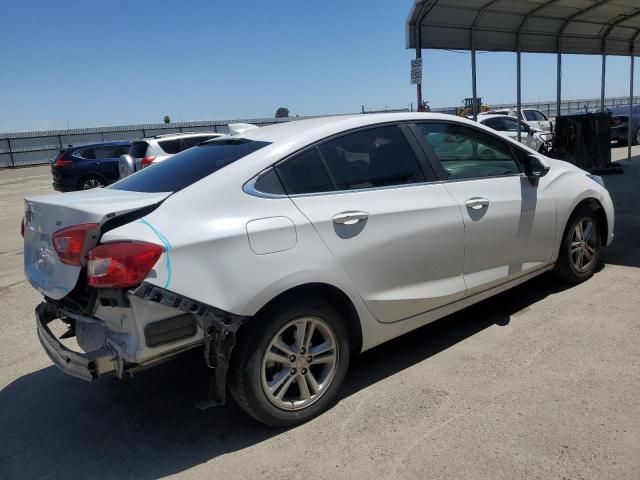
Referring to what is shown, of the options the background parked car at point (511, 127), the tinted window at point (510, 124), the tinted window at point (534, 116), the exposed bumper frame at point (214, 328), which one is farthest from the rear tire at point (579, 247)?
the tinted window at point (534, 116)

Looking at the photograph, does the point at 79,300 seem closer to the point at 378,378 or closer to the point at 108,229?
the point at 108,229

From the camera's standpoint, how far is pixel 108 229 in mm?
2697

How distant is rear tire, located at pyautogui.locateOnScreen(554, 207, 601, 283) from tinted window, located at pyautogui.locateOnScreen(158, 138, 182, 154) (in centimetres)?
1027

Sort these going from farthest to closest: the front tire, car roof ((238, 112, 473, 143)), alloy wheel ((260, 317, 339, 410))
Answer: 1. car roof ((238, 112, 473, 143))
2. alloy wheel ((260, 317, 339, 410))
3. the front tire

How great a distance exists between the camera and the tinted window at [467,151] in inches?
154

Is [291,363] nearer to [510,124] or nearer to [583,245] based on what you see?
[583,245]

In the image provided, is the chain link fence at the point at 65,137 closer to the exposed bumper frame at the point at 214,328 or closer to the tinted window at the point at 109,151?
the tinted window at the point at 109,151

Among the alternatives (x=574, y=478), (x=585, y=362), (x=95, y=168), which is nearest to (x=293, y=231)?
(x=574, y=478)

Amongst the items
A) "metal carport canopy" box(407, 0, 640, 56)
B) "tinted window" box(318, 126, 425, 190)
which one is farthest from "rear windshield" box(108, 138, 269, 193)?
"metal carport canopy" box(407, 0, 640, 56)

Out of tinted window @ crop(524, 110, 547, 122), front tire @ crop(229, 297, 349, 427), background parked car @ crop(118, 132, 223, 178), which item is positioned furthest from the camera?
tinted window @ crop(524, 110, 547, 122)

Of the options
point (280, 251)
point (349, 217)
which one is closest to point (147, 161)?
point (349, 217)

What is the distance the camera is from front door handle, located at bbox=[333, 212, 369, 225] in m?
3.15

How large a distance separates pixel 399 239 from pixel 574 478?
155 centimetres

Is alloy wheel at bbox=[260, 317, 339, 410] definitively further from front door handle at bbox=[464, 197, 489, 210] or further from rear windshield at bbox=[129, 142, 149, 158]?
rear windshield at bbox=[129, 142, 149, 158]
